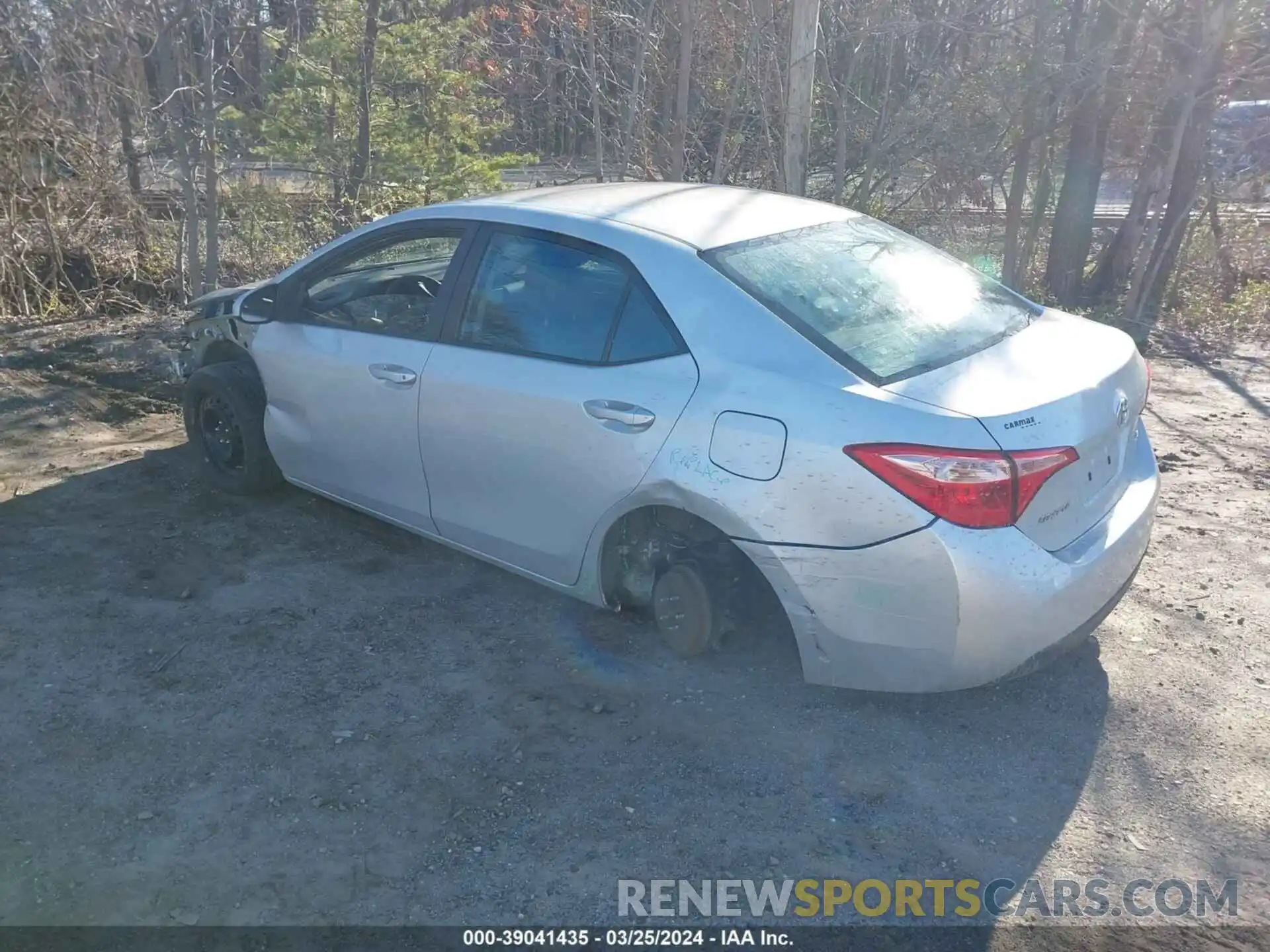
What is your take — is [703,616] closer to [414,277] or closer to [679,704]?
[679,704]

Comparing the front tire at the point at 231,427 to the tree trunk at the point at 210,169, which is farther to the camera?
the tree trunk at the point at 210,169

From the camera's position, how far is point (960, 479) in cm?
317

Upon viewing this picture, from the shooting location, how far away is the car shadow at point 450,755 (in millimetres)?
3010

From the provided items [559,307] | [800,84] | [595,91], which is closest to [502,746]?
[559,307]

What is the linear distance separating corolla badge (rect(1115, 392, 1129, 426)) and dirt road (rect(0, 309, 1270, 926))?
928 mm

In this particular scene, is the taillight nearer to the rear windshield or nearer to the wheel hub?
the rear windshield

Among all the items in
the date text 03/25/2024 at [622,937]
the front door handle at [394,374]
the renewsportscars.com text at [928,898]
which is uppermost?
the front door handle at [394,374]

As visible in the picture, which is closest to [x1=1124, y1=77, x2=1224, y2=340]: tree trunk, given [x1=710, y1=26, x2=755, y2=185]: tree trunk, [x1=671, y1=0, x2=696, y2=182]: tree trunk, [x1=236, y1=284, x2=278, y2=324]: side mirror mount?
[x1=710, y1=26, x2=755, y2=185]: tree trunk

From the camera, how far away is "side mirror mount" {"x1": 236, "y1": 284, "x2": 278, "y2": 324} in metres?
5.18

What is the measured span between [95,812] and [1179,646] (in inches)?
150

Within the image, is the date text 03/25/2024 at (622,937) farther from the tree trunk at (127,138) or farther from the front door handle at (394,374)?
the tree trunk at (127,138)

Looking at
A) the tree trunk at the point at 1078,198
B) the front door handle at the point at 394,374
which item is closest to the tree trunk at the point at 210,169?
the front door handle at the point at 394,374

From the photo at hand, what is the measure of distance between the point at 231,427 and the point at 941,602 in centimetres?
376

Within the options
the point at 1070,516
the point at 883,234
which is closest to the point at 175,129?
the point at 883,234
